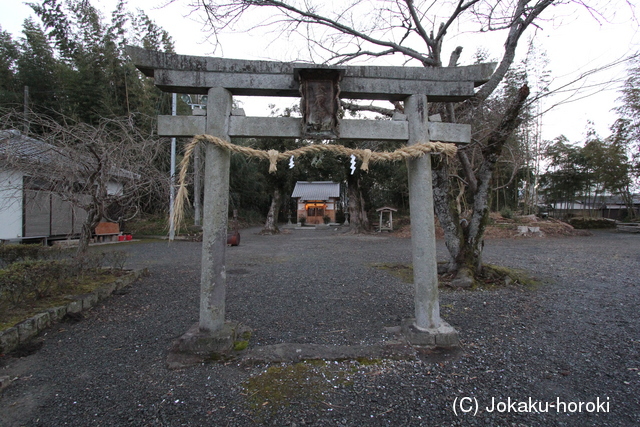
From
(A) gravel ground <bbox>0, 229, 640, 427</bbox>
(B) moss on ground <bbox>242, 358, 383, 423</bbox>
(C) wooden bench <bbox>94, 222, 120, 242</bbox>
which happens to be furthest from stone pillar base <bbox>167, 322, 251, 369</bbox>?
(C) wooden bench <bbox>94, 222, 120, 242</bbox>

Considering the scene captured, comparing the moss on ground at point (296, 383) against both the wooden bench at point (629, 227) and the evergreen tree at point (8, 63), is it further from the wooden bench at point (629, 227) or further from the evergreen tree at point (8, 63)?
the wooden bench at point (629, 227)

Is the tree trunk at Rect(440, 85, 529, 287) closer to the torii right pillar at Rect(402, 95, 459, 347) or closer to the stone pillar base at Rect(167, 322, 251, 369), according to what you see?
the torii right pillar at Rect(402, 95, 459, 347)

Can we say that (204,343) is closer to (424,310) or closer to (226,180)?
(226,180)

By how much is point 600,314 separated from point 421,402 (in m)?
3.49

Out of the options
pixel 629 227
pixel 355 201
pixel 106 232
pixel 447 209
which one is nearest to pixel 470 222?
pixel 447 209

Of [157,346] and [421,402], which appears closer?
[421,402]

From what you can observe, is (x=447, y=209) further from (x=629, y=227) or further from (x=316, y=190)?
(x=316, y=190)

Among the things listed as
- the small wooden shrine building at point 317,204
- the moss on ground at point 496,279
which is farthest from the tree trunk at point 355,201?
the moss on ground at point 496,279

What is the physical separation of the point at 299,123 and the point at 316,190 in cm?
2634

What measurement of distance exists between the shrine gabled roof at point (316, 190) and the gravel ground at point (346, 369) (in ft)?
75.5

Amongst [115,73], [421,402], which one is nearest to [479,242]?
[421,402]

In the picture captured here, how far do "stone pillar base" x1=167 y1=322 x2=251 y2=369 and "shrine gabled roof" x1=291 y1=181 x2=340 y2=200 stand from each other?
81.7 ft

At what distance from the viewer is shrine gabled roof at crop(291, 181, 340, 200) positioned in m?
28.0

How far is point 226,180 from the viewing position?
2.94 meters
